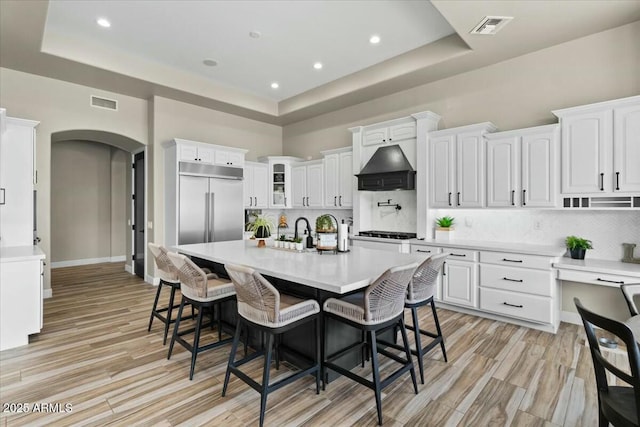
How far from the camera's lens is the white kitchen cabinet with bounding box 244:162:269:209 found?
22.1 feet

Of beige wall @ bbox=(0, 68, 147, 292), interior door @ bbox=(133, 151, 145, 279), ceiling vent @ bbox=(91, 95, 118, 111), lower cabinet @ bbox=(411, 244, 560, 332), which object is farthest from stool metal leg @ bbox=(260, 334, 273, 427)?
ceiling vent @ bbox=(91, 95, 118, 111)

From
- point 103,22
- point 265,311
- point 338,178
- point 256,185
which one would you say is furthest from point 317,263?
point 256,185

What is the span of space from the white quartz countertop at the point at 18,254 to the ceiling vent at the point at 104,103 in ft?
8.86

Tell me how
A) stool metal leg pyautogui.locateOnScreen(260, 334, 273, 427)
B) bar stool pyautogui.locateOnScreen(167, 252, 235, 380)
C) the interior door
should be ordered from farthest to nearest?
the interior door, bar stool pyautogui.locateOnScreen(167, 252, 235, 380), stool metal leg pyautogui.locateOnScreen(260, 334, 273, 427)

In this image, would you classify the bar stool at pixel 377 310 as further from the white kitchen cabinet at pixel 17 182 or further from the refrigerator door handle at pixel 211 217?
the white kitchen cabinet at pixel 17 182

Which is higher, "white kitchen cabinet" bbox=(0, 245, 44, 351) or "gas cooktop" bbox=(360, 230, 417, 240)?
"gas cooktop" bbox=(360, 230, 417, 240)

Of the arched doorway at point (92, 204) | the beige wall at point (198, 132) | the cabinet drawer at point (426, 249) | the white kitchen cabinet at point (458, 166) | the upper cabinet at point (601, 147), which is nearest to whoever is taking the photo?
the upper cabinet at point (601, 147)

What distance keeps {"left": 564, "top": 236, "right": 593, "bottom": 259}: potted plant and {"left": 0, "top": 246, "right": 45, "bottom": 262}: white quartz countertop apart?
227 inches

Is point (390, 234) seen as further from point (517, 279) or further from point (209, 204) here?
point (209, 204)

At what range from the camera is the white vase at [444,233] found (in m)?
4.70

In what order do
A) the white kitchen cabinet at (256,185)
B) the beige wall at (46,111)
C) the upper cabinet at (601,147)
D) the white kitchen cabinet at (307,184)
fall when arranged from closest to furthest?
the upper cabinet at (601,147) < the beige wall at (46,111) < the white kitchen cabinet at (307,184) < the white kitchen cabinet at (256,185)

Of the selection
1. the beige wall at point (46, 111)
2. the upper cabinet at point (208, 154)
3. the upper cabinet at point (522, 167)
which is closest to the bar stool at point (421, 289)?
the upper cabinet at point (522, 167)

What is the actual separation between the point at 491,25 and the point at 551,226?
8.23 feet

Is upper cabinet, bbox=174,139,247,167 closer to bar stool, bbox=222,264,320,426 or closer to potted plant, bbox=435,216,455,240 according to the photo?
potted plant, bbox=435,216,455,240
